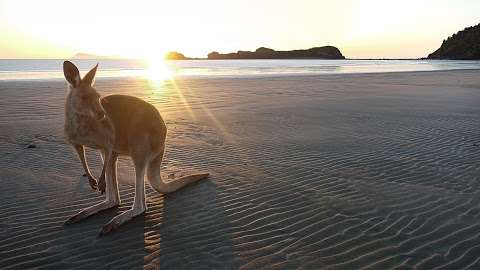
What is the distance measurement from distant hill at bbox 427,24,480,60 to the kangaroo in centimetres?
8462

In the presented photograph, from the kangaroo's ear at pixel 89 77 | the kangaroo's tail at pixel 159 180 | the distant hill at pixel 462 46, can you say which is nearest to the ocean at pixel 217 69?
the kangaroo's tail at pixel 159 180

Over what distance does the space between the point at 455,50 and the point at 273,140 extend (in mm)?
91173

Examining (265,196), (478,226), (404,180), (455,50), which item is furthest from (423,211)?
(455,50)

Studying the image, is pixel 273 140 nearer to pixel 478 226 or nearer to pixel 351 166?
pixel 351 166

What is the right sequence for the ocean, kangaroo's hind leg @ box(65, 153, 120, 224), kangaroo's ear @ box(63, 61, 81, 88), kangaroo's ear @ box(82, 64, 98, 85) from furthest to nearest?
the ocean → kangaroo's hind leg @ box(65, 153, 120, 224) → kangaroo's ear @ box(82, 64, 98, 85) → kangaroo's ear @ box(63, 61, 81, 88)

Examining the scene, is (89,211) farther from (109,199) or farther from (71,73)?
(71,73)

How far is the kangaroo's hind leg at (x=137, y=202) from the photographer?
A: 3.31 meters

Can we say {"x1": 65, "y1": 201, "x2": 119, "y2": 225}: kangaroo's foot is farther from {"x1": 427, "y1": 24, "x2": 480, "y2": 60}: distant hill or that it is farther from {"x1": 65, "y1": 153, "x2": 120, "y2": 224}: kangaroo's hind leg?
{"x1": 427, "y1": 24, "x2": 480, "y2": 60}: distant hill

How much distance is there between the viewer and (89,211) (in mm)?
3658

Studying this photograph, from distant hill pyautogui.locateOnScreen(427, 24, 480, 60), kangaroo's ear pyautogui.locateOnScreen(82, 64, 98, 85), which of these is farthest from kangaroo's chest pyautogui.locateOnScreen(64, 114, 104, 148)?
distant hill pyautogui.locateOnScreen(427, 24, 480, 60)

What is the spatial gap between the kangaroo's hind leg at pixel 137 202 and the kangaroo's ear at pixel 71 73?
2.33 feet

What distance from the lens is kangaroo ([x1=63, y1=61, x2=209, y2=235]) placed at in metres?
2.95

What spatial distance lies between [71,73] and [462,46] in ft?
311

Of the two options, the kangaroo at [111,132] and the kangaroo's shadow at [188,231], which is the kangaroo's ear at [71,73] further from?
the kangaroo's shadow at [188,231]
